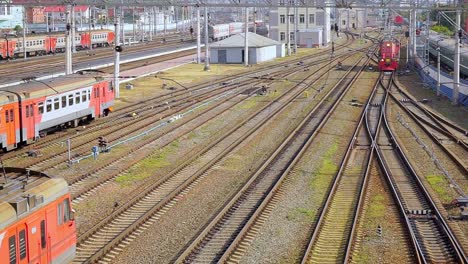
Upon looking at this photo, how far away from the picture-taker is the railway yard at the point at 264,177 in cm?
1323

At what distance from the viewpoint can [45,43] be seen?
6112 cm

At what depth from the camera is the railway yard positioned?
43.4ft

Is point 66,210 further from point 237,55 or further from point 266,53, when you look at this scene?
point 266,53

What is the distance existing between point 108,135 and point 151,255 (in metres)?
12.9

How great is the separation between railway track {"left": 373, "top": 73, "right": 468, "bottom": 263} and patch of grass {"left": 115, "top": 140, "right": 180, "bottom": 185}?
624cm

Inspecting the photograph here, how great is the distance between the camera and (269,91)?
39.6 m

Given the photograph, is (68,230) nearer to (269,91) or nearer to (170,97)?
(170,97)

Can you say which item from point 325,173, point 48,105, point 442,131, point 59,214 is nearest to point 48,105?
point 48,105

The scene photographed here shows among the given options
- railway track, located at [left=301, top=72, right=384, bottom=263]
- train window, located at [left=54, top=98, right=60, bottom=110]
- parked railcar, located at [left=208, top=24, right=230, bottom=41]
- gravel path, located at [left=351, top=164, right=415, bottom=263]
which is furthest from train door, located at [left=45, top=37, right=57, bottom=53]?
gravel path, located at [left=351, top=164, right=415, bottom=263]

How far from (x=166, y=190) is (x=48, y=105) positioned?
7.95 metres

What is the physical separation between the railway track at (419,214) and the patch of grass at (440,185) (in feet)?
1.20

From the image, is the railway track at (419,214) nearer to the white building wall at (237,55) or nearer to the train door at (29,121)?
the train door at (29,121)

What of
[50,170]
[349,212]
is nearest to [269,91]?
[50,170]

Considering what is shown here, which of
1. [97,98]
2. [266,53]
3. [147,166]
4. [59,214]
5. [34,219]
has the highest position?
[266,53]
